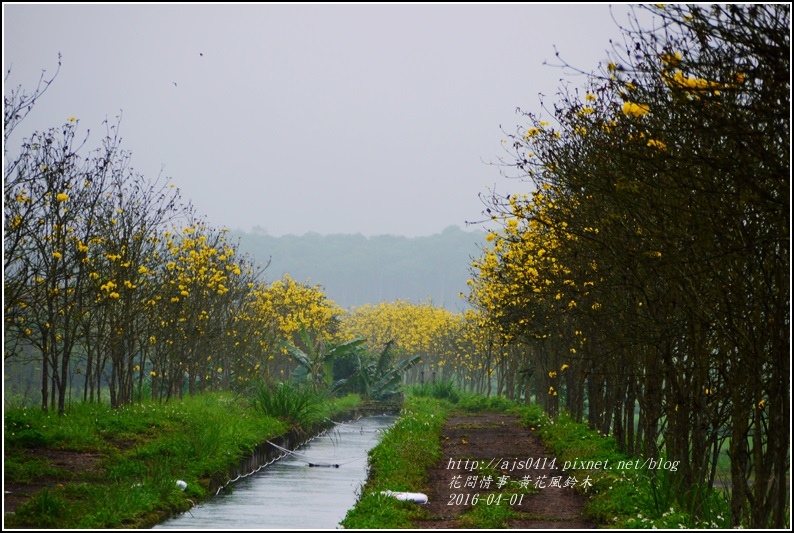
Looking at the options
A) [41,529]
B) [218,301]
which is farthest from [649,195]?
[218,301]

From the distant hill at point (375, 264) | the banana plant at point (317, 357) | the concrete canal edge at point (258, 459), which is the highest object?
the distant hill at point (375, 264)

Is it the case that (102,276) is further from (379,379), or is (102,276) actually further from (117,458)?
(379,379)

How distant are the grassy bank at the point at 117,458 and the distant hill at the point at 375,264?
428 ft

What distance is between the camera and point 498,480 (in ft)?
47.9

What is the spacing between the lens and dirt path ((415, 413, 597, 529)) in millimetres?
11452

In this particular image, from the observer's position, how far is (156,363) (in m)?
25.0

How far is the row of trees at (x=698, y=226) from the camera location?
7.23 m

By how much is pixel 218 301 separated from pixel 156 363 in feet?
9.01

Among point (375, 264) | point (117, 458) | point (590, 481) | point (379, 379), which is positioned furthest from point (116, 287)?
point (375, 264)

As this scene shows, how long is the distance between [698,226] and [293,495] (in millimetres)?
8064

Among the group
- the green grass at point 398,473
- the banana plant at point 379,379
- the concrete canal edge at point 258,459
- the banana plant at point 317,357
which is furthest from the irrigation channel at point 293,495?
the banana plant at point 379,379

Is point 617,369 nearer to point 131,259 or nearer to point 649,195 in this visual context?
point 649,195

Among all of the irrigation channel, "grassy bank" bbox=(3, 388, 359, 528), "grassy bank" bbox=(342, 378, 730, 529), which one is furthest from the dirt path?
"grassy bank" bbox=(3, 388, 359, 528)

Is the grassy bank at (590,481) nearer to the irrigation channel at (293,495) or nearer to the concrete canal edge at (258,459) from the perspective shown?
the irrigation channel at (293,495)
